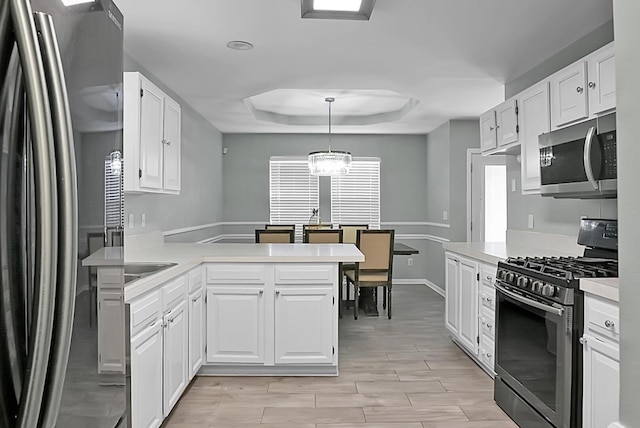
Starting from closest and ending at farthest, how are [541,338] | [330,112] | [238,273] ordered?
1. [541,338]
2. [238,273]
3. [330,112]

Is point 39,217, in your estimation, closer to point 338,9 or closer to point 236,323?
point 338,9

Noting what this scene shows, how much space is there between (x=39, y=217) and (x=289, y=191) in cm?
686

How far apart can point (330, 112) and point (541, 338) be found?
470 centimetres

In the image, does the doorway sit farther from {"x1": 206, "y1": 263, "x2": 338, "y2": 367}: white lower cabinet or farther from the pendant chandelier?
{"x1": 206, "y1": 263, "x2": 338, "y2": 367}: white lower cabinet

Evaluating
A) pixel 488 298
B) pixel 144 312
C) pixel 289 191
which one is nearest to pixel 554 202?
pixel 488 298

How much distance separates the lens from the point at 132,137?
8.99 feet

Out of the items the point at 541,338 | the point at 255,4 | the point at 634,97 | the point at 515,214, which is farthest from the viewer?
the point at 515,214

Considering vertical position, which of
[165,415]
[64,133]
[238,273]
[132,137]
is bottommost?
[165,415]

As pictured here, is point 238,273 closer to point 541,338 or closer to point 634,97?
point 541,338

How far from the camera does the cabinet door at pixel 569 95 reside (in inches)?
110

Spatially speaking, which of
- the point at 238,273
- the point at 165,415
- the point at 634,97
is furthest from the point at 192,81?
the point at 634,97

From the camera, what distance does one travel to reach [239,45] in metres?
3.40

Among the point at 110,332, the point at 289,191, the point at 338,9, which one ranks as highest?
the point at 338,9

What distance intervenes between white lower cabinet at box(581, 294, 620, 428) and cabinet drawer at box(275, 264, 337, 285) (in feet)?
5.43
